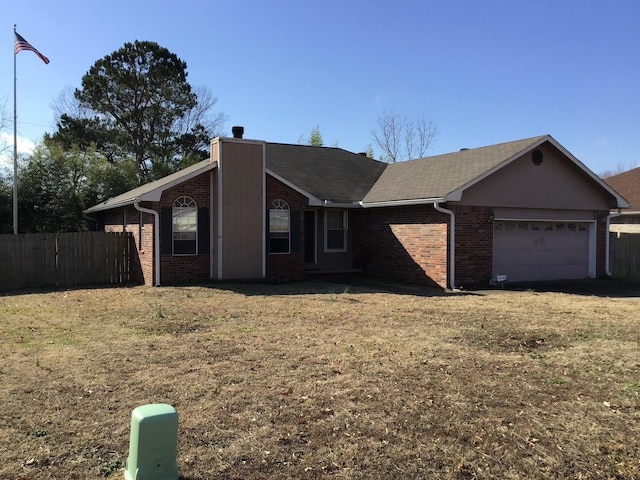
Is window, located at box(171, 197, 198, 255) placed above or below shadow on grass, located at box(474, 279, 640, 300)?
above

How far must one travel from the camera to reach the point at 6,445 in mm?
4227

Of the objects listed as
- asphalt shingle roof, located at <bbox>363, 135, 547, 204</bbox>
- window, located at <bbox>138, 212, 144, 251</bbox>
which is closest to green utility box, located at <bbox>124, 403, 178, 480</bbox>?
asphalt shingle roof, located at <bbox>363, 135, 547, 204</bbox>

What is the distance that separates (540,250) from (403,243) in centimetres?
455

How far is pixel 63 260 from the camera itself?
1584 centimetres

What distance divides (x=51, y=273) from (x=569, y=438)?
49.3 feet

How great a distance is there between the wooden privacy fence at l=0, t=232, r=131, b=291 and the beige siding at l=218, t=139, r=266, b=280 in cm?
352

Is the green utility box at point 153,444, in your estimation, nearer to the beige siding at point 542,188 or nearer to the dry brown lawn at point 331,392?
the dry brown lawn at point 331,392

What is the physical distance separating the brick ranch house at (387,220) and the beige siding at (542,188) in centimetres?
3

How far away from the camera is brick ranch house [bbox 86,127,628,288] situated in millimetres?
15219

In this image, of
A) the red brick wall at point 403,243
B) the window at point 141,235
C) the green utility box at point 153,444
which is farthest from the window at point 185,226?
the green utility box at point 153,444

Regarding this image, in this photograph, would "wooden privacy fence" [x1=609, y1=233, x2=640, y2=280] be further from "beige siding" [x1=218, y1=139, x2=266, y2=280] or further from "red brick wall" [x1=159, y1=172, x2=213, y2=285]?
"red brick wall" [x1=159, y1=172, x2=213, y2=285]

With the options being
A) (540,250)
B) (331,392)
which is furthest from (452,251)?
(331,392)

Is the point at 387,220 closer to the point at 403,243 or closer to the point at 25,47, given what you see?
the point at 403,243

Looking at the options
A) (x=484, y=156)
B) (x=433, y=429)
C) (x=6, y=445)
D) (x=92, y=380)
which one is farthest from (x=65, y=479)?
(x=484, y=156)
